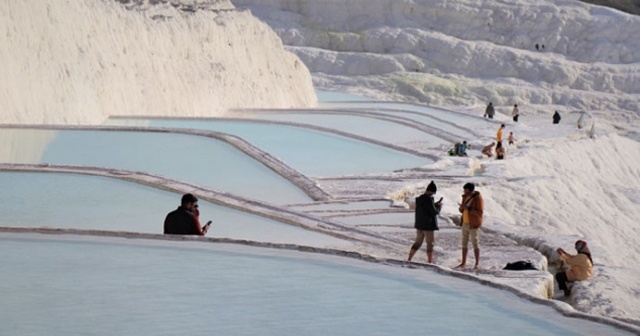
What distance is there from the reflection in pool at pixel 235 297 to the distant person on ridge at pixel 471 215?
2.08m

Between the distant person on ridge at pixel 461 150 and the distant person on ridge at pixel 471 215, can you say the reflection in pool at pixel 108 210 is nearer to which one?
the distant person on ridge at pixel 471 215

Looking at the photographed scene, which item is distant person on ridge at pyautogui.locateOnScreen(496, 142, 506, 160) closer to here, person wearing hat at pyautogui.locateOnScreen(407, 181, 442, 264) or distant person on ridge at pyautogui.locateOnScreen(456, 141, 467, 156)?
distant person on ridge at pyautogui.locateOnScreen(456, 141, 467, 156)

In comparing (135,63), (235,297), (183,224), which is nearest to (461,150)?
(135,63)

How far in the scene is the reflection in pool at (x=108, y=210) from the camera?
10.6 metres

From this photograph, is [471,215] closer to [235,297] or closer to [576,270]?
[576,270]

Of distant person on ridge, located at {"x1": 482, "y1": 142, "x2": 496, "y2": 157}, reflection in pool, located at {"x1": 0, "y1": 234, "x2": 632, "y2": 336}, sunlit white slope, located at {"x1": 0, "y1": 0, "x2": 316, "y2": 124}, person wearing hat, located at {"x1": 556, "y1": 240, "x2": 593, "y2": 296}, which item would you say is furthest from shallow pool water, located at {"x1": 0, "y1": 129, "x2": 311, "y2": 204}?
distant person on ridge, located at {"x1": 482, "y1": 142, "x2": 496, "y2": 157}

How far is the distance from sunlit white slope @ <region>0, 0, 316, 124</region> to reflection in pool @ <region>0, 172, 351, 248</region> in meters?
6.42

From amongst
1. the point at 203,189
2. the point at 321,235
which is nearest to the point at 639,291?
the point at 321,235

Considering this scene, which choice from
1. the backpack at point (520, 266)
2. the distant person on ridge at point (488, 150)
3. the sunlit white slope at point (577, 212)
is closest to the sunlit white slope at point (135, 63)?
the distant person on ridge at point (488, 150)

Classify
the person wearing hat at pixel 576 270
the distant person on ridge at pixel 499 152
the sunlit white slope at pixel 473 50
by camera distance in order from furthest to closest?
the sunlit white slope at pixel 473 50 → the distant person on ridge at pixel 499 152 → the person wearing hat at pixel 576 270

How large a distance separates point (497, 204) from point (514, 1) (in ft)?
113

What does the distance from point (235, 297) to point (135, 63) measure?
17.3 m

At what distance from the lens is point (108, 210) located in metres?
11.3

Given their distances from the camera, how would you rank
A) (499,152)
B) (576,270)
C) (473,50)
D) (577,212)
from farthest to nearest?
(473,50) < (499,152) < (577,212) < (576,270)
